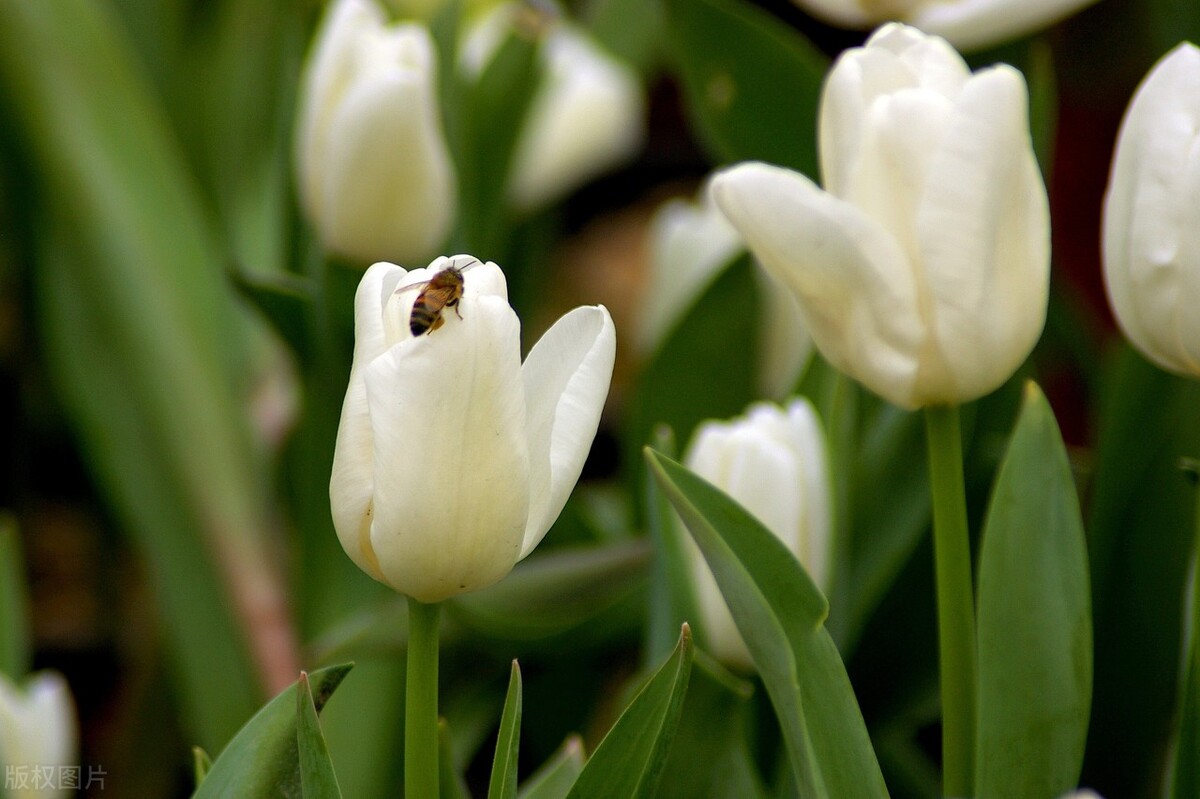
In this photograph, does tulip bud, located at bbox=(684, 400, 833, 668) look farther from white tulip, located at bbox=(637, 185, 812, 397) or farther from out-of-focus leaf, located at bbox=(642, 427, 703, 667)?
white tulip, located at bbox=(637, 185, 812, 397)

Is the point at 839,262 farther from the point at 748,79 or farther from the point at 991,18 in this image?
the point at 748,79

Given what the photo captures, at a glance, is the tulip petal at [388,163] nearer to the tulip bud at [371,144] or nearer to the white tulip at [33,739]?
the tulip bud at [371,144]

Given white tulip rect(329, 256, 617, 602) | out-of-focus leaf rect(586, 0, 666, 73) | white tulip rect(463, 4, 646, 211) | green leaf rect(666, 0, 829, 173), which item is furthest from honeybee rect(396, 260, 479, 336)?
out-of-focus leaf rect(586, 0, 666, 73)

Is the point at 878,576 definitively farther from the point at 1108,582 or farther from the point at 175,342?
the point at 175,342

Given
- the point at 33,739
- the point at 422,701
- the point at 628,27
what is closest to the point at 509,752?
the point at 422,701

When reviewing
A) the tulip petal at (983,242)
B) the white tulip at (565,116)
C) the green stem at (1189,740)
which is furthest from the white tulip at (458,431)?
the white tulip at (565,116)
